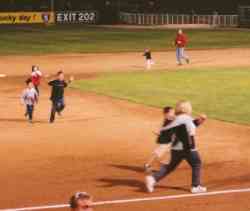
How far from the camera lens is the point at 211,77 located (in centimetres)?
3834

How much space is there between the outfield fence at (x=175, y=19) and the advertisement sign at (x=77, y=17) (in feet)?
17.0

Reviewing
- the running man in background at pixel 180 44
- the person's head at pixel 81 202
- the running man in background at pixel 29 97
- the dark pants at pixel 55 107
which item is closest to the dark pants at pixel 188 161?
the person's head at pixel 81 202

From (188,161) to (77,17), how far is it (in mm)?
72446

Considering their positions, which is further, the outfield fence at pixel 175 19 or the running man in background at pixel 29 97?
the outfield fence at pixel 175 19

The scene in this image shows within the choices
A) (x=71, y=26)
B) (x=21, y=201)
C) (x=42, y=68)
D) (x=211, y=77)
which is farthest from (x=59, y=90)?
(x=71, y=26)

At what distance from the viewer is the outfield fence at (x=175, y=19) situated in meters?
84.8

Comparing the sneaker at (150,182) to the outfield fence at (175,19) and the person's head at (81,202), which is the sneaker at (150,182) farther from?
the outfield fence at (175,19)

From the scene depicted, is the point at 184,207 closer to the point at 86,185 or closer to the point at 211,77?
the point at 86,185

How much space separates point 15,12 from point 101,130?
62497 millimetres

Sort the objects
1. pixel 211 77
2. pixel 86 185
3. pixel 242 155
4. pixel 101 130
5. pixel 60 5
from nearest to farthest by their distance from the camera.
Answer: pixel 86 185 < pixel 242 155 < pixel 101 130 < pixel 211 77 < pixel 60 5

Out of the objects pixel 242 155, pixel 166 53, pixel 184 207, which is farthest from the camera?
pixel 166 53

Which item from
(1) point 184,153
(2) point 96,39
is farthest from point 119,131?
(2) point 96,39

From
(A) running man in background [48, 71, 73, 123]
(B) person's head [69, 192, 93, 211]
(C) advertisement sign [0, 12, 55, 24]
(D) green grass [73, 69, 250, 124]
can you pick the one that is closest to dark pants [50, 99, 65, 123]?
(A) running man in background [48, 71, 73, 123]

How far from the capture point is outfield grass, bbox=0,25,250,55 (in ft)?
192
